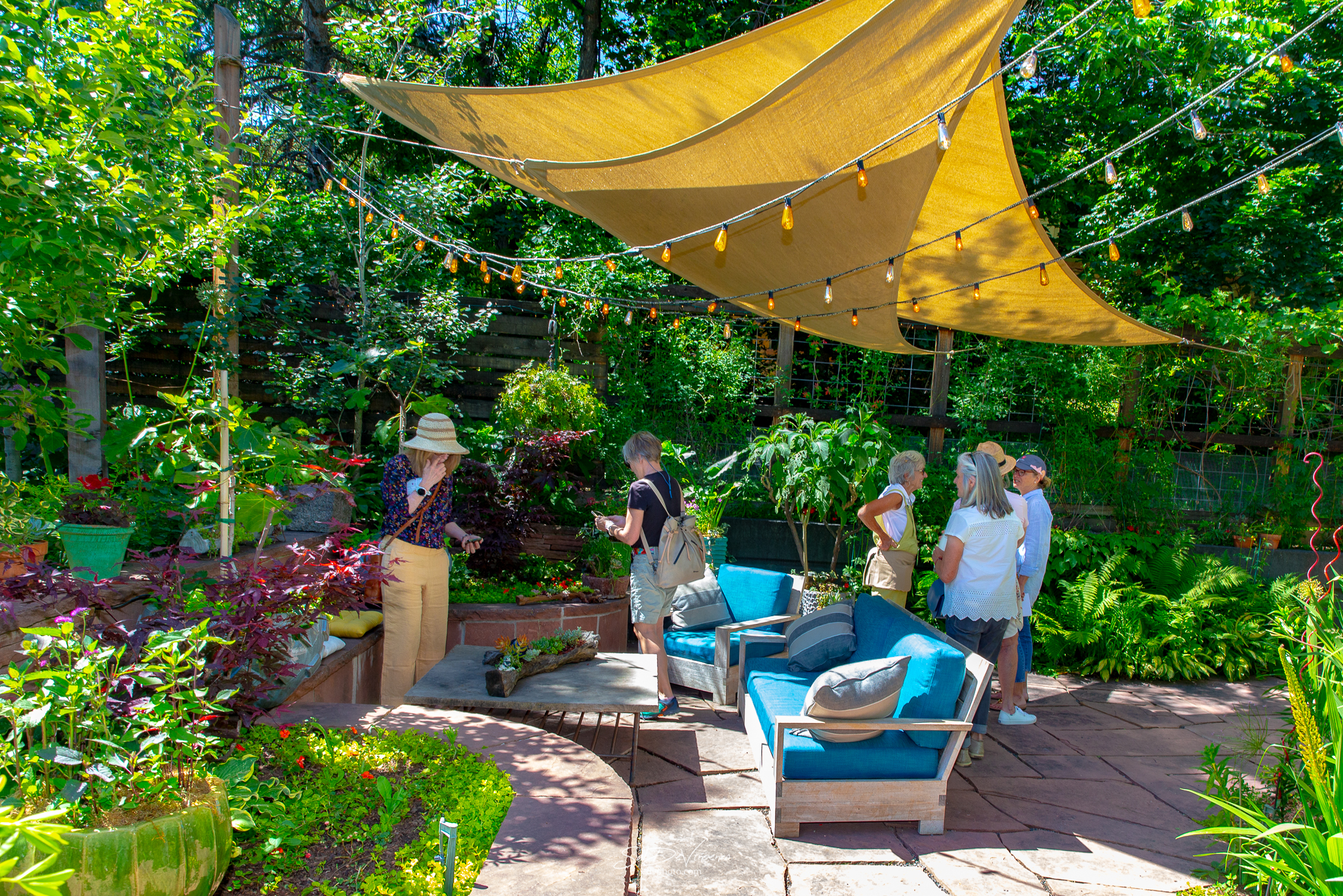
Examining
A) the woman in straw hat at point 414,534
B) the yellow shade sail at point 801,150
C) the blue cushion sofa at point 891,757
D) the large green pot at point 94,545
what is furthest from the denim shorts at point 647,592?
the large green pot at point 94,545

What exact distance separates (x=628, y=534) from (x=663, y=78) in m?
2.13

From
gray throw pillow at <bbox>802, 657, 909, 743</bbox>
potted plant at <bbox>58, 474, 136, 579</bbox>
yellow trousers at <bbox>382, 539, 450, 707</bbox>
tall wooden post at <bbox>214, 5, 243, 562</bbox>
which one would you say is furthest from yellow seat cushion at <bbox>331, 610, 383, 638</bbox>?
gray throw pillow at <bbox>802, 657, 909, 743</bbox>

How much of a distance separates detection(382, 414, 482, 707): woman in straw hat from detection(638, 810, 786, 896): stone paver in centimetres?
151

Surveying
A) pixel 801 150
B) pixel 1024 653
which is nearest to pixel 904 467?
pixel 1024 653

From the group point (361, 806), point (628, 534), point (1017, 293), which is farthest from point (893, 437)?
point (361, 806)

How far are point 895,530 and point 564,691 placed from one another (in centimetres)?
195

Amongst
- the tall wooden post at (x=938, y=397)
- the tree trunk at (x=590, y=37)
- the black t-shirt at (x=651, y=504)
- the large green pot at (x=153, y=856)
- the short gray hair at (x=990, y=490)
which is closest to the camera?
the large green pot at (x=153, y=856)

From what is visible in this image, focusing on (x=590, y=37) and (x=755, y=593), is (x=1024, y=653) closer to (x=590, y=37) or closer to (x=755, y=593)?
(x=755, y=593)

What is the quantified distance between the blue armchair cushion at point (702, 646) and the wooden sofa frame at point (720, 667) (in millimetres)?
15

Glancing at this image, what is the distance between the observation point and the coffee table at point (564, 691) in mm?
3424

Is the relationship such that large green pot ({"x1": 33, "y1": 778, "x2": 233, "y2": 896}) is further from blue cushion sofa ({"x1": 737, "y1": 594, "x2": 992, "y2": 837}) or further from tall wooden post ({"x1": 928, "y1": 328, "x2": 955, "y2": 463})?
tall wooden post ({"x1": 928, "y1": 328, "x2": 955, "y2": 463})

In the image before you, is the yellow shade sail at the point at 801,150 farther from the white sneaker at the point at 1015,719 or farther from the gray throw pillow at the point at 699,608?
the white sneaker at the point at 1015,719

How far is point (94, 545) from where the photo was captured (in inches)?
128

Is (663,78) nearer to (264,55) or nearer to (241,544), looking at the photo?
(241,544)
